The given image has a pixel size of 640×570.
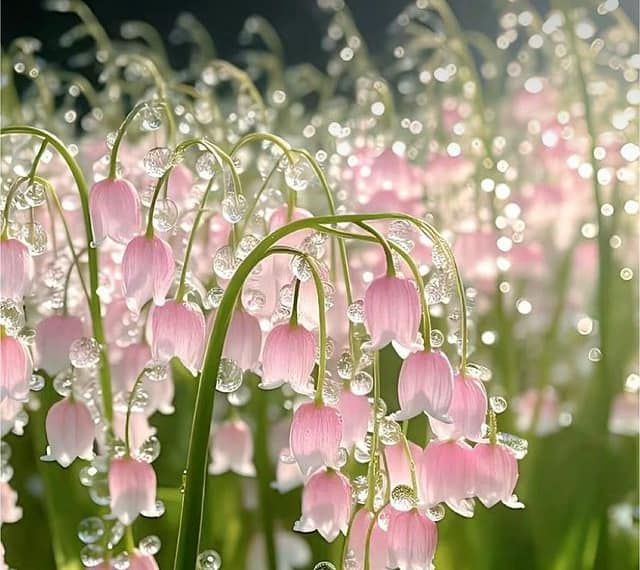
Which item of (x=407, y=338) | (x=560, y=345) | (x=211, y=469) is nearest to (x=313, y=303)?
(x=407, y=338)

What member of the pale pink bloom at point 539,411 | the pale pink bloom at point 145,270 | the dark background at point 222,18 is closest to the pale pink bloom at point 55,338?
the pale pink bloom at point 145,270

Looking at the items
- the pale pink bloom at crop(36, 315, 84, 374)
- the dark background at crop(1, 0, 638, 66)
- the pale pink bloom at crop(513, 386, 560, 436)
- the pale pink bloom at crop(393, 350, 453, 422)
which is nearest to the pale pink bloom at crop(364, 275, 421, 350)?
the pale pink bloom at crop(393, 350, 453, 422)

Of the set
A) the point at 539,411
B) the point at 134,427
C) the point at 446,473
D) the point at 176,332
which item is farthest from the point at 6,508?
the point at 539,411

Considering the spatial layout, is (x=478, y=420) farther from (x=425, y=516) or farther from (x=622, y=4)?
(x=622, y=4)

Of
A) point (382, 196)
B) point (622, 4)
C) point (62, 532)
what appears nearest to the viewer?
point (62, 532)

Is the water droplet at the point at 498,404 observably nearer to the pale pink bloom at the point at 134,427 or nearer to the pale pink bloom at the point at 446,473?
the pale pink bloom at the point at 446,473
